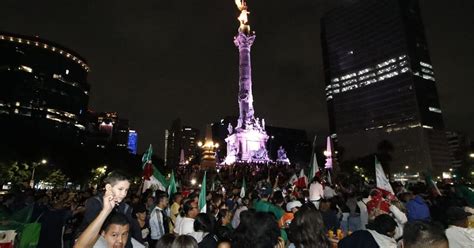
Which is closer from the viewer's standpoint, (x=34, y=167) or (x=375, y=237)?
(x=375, y=237)

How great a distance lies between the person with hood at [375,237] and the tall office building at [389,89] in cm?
11330

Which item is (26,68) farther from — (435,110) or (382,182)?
(435,110)

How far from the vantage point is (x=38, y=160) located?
158ft

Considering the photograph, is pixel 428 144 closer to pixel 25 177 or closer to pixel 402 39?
pixel 402 39

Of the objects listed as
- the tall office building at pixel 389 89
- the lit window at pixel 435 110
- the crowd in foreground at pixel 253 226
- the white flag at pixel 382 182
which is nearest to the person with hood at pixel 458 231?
the crowd in foreground at pixel 253 226

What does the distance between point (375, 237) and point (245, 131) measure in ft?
173

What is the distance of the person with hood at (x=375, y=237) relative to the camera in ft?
15.2

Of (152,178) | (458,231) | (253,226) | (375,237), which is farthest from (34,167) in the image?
(458,231)

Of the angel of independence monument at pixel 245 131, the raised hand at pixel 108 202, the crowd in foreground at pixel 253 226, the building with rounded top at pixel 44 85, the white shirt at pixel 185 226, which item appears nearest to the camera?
the raised hand at pixel 108 202

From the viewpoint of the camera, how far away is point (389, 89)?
117062mm

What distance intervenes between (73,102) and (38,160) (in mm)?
75100

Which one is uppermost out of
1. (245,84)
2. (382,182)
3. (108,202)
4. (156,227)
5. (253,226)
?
(245,84)

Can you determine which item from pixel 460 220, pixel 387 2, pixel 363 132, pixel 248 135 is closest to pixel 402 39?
pixel 387 2

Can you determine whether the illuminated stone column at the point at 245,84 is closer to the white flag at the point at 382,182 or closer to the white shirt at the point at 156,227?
the white flag at the point at 382,182
